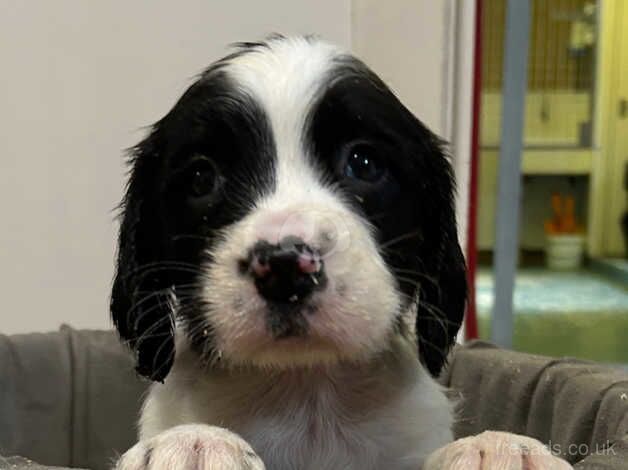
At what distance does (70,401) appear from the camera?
193 centimetres

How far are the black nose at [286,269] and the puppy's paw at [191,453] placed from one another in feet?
0.58

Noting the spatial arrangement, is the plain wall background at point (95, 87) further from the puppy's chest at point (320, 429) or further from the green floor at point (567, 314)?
the puppy's chest at point (320, 429)

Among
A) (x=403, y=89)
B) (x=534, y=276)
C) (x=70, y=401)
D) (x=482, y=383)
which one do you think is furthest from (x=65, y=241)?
(x=534, y=276)

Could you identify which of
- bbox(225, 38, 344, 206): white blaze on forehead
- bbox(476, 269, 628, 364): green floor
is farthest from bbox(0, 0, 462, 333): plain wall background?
bbox(225, 38, 344, 206): white blaze on forehead

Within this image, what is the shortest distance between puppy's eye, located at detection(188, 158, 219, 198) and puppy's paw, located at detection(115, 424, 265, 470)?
326 millimetres

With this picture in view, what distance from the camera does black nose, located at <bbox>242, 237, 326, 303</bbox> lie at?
37.7 inches

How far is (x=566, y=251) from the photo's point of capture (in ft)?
13.4

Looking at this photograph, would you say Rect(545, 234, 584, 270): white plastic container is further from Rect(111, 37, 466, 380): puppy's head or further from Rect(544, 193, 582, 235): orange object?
Rect(111, 37, 466, 380): puppy's head

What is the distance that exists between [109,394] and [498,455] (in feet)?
3.77

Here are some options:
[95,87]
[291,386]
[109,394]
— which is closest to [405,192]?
[291,386]

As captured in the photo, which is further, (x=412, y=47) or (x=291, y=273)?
(x=412, y=47)

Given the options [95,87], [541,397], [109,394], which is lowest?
[109,394]

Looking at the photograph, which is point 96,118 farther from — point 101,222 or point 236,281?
point 236,281

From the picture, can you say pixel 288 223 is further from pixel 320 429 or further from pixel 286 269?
pixel 320 429
